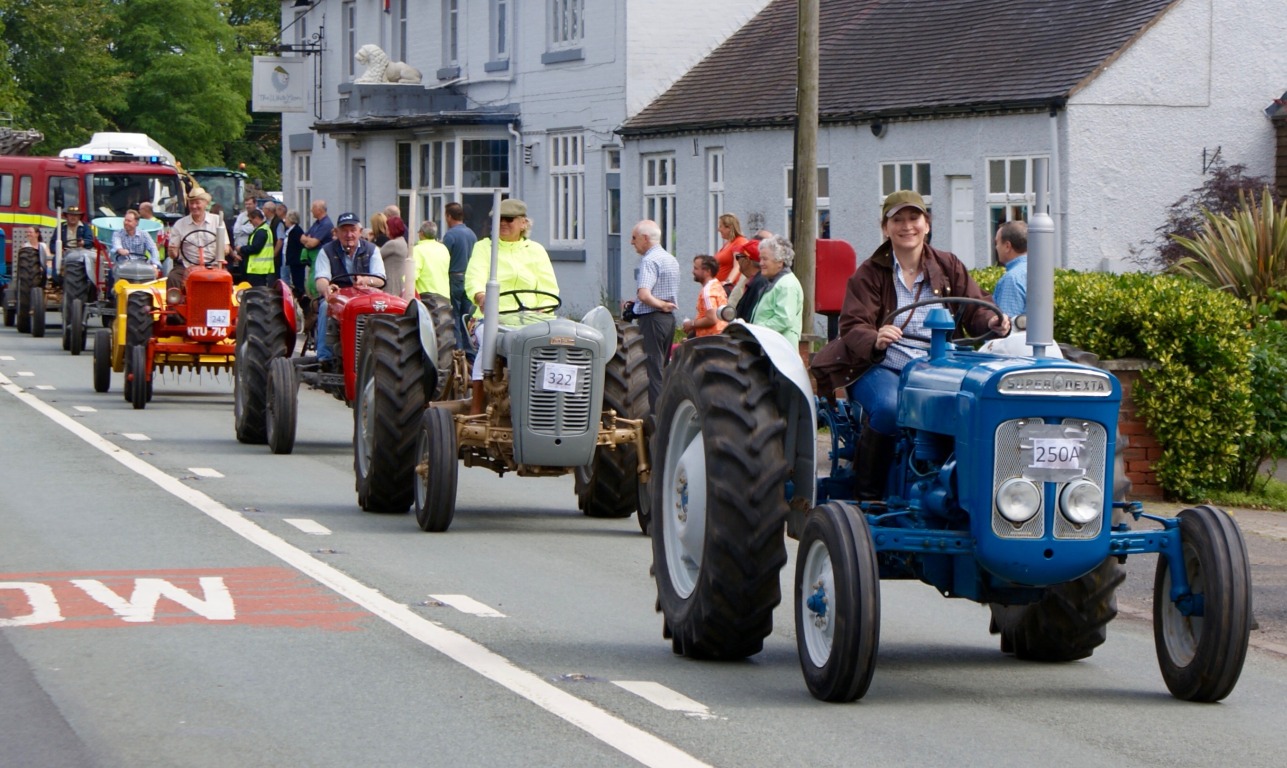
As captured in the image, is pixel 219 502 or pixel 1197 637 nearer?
pixel 1197 637

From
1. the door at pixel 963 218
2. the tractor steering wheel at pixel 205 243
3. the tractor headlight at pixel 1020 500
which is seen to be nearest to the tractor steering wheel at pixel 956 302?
the tractor headlight at pixel 1020 500

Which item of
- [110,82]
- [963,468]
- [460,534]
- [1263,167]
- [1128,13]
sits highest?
[110,82]

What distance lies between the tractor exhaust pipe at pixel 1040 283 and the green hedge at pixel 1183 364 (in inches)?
275

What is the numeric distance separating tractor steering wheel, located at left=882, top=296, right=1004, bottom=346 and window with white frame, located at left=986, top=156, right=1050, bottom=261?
55.8 ft

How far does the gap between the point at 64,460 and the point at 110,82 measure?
186 ft

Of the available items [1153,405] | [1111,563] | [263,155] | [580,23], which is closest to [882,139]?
[580,23]

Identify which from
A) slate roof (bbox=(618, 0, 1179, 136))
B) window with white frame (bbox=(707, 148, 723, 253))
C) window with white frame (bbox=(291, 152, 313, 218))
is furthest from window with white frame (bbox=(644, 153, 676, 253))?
Result: window with white frame (bbox=(291, 152, 313, 218))

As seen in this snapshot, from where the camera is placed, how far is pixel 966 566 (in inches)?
304

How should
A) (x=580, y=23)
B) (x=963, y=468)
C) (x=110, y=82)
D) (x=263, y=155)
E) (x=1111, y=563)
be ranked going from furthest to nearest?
(x=263, y=155) → (x=110, y=82) → (x=580, y=23) → (x=1111, y=563) → (x=963, y=468)

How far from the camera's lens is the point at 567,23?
3753 centimetres

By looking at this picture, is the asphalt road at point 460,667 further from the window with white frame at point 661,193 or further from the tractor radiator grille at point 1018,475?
the window with white frame at point 661,193

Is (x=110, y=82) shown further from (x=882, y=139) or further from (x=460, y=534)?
(x=460, y=534)

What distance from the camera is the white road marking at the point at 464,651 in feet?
22.9

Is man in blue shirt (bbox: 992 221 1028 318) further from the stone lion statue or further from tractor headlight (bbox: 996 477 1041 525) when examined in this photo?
the stone lion statue
